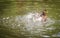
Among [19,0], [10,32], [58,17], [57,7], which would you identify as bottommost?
[10,32]

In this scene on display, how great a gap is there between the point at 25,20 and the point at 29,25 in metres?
0.09

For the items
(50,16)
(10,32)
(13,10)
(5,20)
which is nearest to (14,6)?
(13,10)

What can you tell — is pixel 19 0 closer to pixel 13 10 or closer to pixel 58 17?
pixel 13 10

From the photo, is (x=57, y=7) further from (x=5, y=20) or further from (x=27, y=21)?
(x=5, y=20)

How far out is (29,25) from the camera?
224 centimetres

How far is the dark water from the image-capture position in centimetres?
219

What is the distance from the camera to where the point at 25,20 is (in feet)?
7.39

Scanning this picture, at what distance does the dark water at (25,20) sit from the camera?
2.19 meters

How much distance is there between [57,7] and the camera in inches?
87.3

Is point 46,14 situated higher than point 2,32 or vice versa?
point 46,14

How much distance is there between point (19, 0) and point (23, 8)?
138 mm

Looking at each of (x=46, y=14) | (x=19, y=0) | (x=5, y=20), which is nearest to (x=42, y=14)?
(x=46, y=14)

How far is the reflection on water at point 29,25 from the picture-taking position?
220 centimetres

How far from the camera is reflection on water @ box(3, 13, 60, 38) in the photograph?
2.20m
